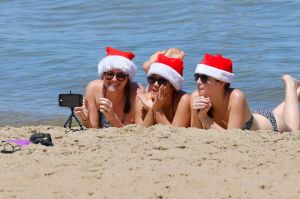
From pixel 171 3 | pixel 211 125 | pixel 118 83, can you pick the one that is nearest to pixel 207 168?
pixel 211 125

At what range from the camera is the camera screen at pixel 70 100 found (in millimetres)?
7512

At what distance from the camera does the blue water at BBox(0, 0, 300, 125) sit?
11812mm

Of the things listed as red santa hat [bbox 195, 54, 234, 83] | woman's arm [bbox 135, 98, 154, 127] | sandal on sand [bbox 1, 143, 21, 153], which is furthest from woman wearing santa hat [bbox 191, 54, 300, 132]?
sandal on sand [bbox 1, 143, 21, 153]

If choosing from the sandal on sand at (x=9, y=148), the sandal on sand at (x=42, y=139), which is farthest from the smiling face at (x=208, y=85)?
the sandal on sand at (x=9, y=148)

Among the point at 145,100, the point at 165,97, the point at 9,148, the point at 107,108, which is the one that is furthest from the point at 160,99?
the point at 9,148

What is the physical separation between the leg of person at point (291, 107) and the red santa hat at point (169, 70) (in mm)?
1222

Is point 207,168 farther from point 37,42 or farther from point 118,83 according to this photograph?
point 37,42

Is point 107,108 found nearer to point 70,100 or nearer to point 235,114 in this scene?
point 70,100

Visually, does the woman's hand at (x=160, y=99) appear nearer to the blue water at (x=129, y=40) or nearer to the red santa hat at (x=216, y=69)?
the red santa hat at (x=216, y=69)

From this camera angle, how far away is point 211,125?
25.1ft

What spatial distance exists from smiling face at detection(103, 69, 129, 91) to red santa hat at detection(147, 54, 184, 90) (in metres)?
0.30

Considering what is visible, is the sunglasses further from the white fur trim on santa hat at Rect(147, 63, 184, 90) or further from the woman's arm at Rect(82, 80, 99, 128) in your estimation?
the white fur trim on santa hat at Rect(147, 63, 184, 90)

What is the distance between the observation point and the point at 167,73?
7859 mm

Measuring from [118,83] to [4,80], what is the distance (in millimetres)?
4821
